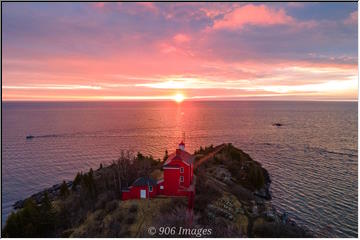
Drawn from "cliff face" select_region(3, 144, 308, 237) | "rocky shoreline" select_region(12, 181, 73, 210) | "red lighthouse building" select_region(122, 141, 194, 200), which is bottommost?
"rocky shoreline" select_region(12, 181, 73, 210)

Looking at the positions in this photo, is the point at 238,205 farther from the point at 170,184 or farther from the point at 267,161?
the point at 267,161

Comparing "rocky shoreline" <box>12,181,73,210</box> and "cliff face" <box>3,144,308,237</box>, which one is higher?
"cliff face" <box>3,144,308,237</box>

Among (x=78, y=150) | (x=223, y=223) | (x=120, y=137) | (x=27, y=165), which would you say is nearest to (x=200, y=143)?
(x=120, y=137)

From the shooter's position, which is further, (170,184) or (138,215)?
(170,184)

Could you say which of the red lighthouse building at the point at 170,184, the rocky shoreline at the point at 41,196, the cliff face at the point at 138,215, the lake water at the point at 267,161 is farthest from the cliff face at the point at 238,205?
the rocky shoreline at the point at 41,196

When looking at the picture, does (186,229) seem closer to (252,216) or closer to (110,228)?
(110,228)

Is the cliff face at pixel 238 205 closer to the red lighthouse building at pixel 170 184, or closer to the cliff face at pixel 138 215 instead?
the cliff face at pixel 138 215

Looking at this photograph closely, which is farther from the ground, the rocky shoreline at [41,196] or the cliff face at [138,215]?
the cliff face at [138,215]

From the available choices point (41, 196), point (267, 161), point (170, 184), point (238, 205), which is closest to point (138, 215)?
point (170, 184)

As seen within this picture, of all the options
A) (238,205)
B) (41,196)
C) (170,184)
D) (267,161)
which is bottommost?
(41,196)

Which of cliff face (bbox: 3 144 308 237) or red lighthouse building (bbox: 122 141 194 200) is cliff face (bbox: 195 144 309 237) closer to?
cliff face (bbox: 3 144 308 237)

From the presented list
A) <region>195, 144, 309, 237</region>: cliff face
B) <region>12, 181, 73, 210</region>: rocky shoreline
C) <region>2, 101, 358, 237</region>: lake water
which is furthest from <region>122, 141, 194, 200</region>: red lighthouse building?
<region>12, 181, 73, 210</region>: rocky shoreline
